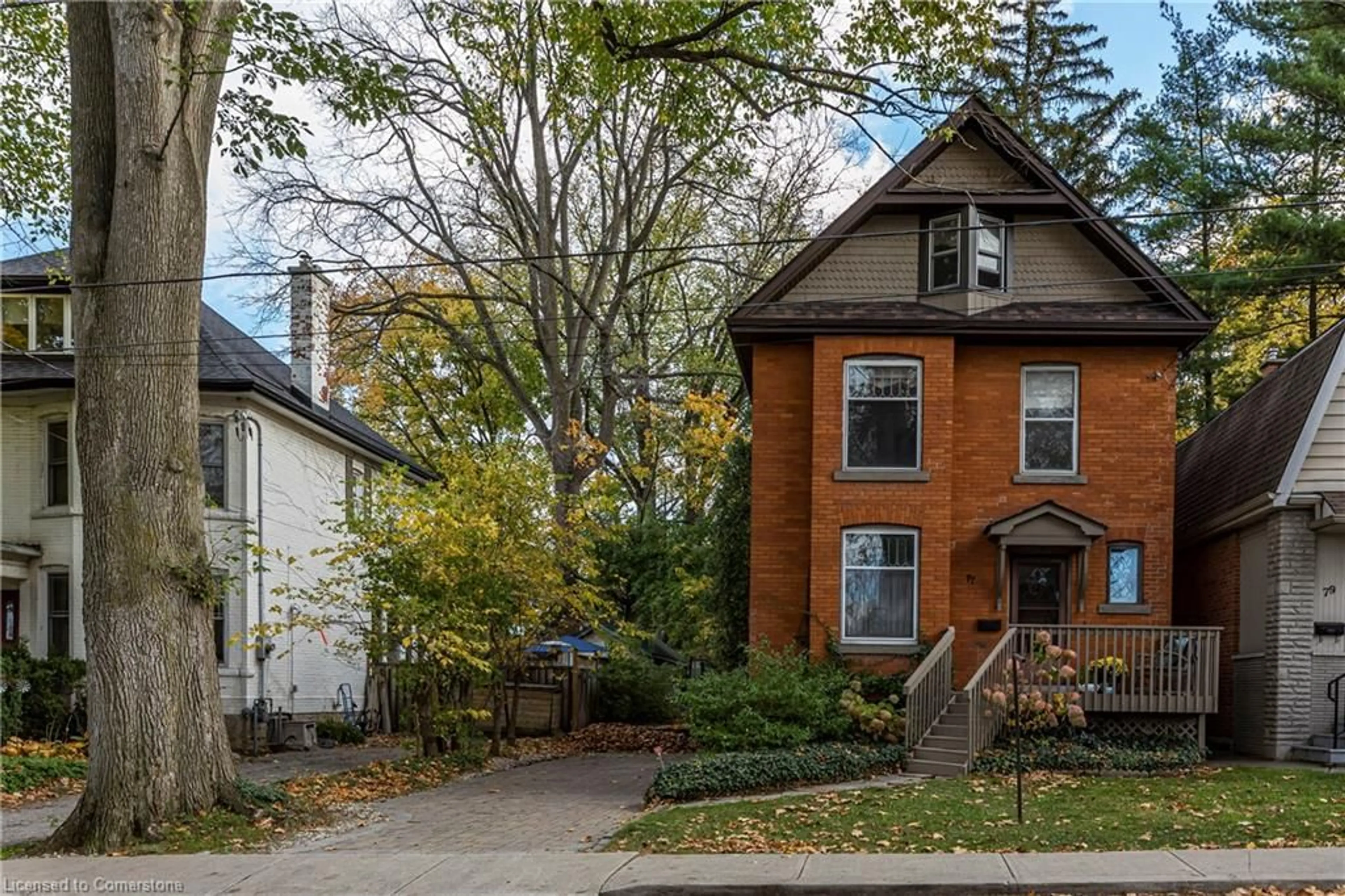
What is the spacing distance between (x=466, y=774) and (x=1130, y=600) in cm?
1017

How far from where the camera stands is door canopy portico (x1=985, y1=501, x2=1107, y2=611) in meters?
17.0

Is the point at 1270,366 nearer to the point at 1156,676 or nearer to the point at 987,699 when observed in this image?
the point at 1156,676

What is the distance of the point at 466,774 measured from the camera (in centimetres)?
1669

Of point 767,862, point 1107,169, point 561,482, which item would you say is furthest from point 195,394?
point 1107,169

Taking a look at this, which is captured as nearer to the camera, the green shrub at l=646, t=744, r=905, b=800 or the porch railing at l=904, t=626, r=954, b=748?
the green shrub at l=646, t=744, r=905, b=800

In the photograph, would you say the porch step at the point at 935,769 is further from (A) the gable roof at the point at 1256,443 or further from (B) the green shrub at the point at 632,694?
(B) the green shrub at the point at 632,694

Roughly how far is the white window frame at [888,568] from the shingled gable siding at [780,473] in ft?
2.59

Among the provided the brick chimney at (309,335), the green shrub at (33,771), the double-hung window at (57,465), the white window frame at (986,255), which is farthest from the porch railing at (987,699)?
the double-hung window at (57,465)

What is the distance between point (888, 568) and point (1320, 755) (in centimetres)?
601

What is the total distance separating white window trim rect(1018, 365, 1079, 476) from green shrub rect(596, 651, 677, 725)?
11520 mm

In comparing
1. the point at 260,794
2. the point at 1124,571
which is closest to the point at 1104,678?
the point at 1124,571

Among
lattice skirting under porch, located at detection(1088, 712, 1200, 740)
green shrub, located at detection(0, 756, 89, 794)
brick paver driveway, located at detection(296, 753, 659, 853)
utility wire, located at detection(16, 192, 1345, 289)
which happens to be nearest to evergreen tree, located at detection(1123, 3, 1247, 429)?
utility wire, located at detection(16, 192, 1345, 289)

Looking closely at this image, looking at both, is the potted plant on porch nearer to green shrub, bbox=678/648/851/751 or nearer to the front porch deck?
the front porch deck

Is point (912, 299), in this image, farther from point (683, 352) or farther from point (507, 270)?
point (507, 270)
